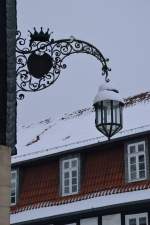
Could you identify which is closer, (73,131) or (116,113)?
(116,113)

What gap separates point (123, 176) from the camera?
953 inches

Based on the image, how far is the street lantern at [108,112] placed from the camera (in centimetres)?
827

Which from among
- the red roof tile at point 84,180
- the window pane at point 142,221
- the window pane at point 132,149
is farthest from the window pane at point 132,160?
the window pane at point 142,221

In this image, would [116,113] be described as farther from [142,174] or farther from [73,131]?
[73,131]

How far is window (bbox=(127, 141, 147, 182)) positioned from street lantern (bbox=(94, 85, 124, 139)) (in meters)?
15.5

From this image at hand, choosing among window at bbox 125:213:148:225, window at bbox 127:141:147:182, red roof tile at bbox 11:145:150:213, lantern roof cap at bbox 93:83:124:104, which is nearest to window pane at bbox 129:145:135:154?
window at bbox 127:141:147:182

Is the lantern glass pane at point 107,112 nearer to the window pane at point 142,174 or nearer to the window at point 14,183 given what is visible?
the window pane at point 142,174

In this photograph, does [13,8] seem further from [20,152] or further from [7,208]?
[20,152]

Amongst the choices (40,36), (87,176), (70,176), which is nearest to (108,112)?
(40,36)

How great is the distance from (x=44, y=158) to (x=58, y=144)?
0.80 m

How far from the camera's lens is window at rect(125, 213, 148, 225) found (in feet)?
A: 77.4

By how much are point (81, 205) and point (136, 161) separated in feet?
8.84

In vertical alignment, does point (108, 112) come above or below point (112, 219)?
above

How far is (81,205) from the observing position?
25.2 meters
